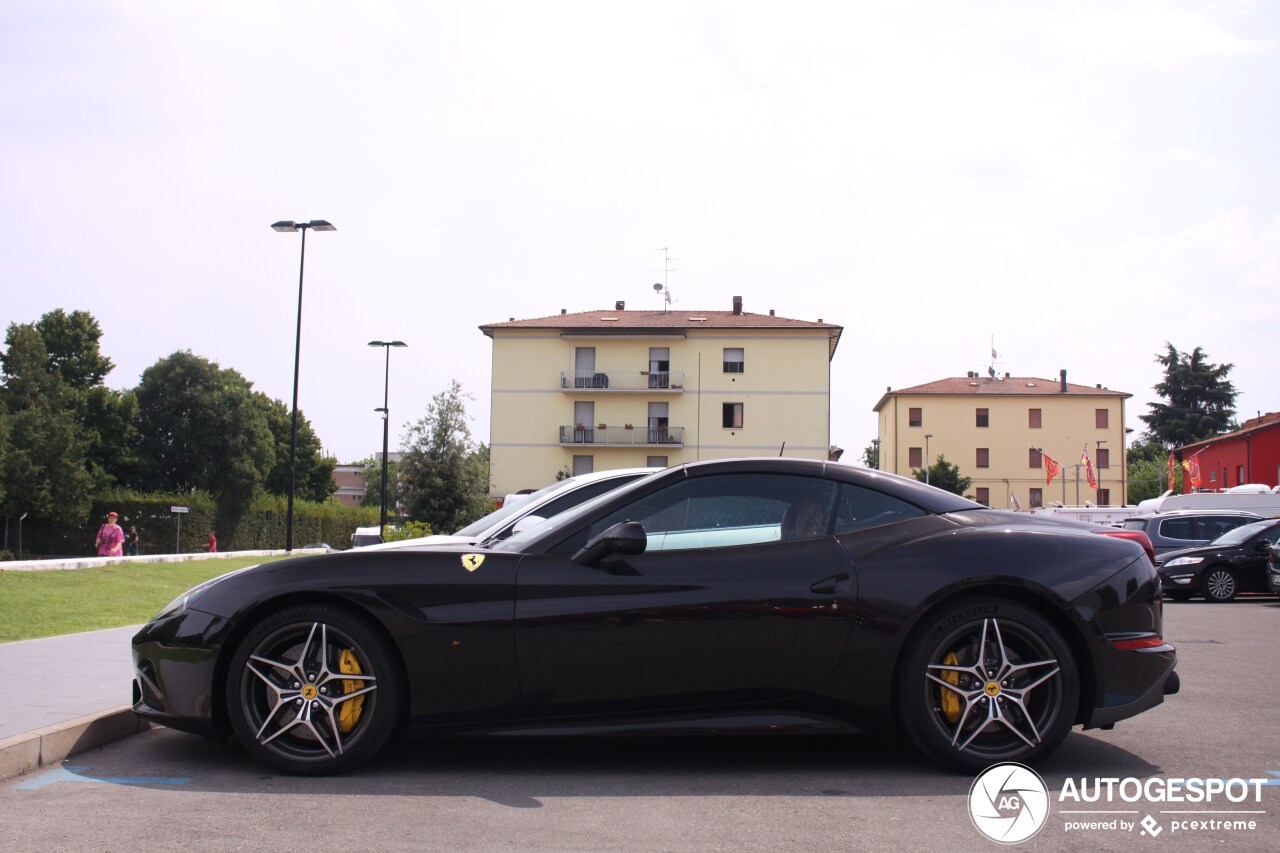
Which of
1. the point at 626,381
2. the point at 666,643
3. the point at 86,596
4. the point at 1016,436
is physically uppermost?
the point at 626,381

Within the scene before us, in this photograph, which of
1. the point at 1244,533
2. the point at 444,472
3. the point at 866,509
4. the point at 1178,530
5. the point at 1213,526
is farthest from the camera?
the point at 444,472

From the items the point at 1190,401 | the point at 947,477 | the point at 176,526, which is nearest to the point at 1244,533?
the point at 176,526

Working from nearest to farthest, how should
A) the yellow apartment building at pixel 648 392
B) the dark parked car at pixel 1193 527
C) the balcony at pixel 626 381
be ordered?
the dark parked car at pixel 1193 527 < the yellow apartment building at pixel 648 392 < the balcony at pixel 626 381

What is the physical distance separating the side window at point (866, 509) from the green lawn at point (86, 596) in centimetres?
770

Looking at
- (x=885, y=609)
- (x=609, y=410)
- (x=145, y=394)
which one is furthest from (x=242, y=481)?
(x=885, y=609)

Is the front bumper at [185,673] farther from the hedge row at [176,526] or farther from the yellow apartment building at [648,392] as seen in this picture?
the yellow apartment building at [648,392]

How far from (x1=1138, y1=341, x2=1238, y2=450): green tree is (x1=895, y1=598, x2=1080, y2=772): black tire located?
304ft

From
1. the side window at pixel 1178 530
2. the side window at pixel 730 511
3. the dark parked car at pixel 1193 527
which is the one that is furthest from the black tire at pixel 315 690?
the side window at pixel 1178 530

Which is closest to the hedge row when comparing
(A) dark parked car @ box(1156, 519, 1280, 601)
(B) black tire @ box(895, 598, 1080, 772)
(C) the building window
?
(C) the building window

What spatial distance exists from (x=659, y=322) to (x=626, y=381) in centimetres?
453

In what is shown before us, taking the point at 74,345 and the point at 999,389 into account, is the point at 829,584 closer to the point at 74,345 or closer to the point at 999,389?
the point at 74,345

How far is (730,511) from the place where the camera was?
16.2 ft

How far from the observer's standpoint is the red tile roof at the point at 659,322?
64250 mm

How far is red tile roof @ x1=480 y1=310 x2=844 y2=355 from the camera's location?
64250 millimetres
